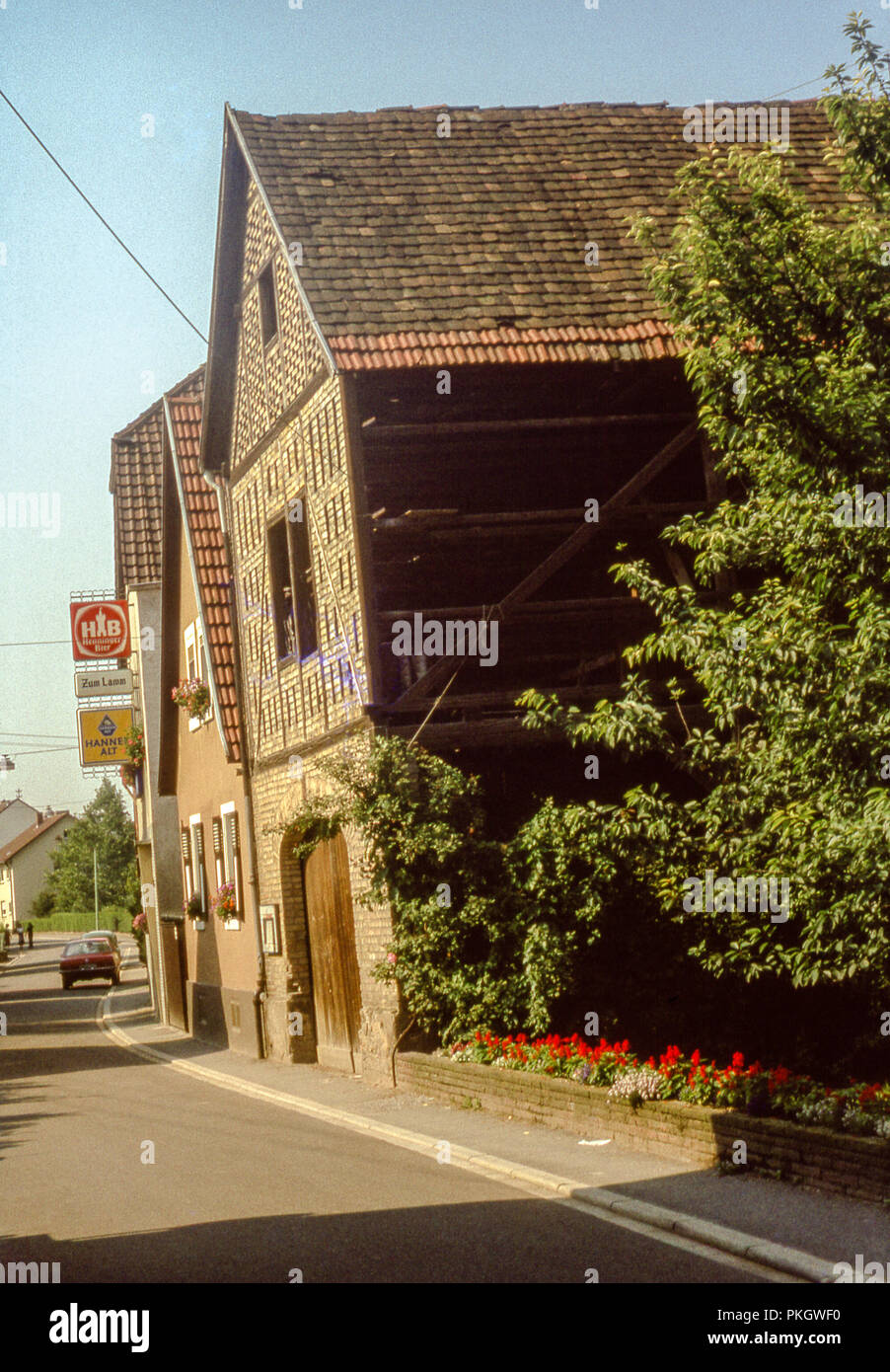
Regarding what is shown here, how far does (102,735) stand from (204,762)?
22.7ft

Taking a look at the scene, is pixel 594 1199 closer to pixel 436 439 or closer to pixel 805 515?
pixel 805 515

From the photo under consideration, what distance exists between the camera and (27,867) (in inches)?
5581

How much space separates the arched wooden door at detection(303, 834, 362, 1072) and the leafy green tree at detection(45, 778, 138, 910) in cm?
8708

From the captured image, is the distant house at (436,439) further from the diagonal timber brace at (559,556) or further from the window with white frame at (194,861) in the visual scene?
the window with white frame at (194,861)

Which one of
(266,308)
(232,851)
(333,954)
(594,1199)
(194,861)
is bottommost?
(594,1199)

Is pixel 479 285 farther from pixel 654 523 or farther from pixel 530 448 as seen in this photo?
pixel 654 523

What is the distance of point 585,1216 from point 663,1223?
0.59 meters

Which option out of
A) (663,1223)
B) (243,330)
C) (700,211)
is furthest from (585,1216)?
(243,330)

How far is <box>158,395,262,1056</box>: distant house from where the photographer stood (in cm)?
2236

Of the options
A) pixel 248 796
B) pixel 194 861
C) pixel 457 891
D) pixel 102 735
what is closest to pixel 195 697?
pixel 248 796

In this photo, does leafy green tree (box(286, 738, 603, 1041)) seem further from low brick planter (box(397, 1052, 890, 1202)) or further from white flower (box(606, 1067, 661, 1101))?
white flower (box(606, 1067, 661, 1101))

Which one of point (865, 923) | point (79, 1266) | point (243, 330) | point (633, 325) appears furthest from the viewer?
point (243, 330)

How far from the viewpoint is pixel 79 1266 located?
8094 millimetres
